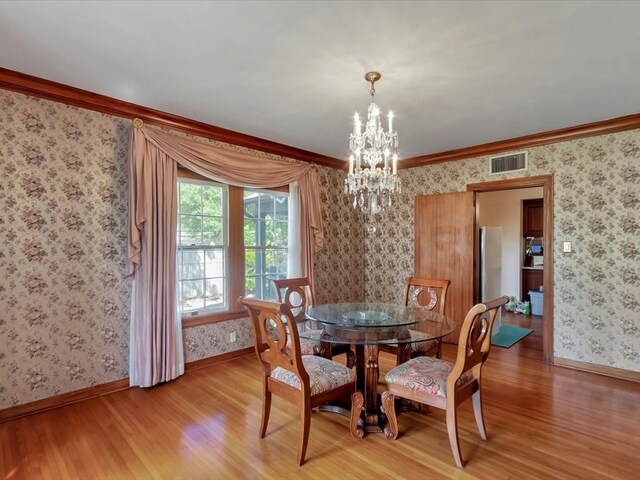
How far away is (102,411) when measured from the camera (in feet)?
8.56

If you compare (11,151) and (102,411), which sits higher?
(11,151)

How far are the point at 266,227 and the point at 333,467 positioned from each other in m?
2.81

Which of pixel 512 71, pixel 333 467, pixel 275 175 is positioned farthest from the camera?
pixel 275 175

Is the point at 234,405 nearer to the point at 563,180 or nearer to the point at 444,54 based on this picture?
the point at 444,54

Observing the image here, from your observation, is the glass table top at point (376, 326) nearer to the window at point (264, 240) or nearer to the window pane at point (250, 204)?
the window at point (264, 240)

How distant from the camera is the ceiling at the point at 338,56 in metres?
1.80

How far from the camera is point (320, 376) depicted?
2.15 metres

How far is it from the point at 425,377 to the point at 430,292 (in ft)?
3.96

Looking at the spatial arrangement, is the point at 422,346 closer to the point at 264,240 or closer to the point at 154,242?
the point at 264,240

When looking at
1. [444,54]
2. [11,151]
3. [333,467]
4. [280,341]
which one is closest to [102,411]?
[280,341]

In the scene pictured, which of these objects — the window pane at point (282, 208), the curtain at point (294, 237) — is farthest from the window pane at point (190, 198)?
the curtain at point (294, 237)

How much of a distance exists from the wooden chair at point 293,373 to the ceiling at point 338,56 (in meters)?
1.57

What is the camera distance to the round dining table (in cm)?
226

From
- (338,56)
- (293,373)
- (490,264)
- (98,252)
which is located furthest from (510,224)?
(98,252)
